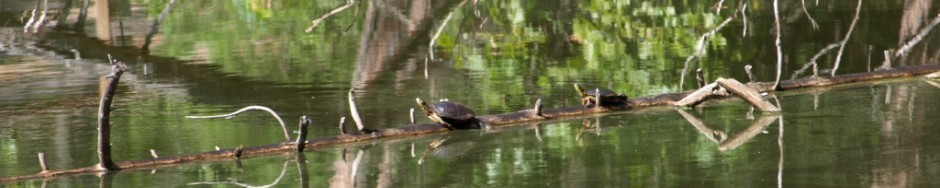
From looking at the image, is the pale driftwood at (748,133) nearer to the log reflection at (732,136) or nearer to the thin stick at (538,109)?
the log reflection at (732,136)

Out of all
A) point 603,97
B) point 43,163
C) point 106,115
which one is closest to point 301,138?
point 106,115

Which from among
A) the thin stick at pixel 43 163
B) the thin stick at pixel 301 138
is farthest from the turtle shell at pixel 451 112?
the thin stick at pixel 43 163

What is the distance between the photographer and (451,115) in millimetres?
10688

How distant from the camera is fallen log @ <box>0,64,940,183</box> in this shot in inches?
368

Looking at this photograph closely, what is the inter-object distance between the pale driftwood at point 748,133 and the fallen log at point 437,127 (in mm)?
47

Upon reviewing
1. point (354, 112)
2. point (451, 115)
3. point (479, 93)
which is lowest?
point (479, 93)

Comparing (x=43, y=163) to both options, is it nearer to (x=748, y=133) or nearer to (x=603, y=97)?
(x=603, y=97)

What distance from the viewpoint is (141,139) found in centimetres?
1112

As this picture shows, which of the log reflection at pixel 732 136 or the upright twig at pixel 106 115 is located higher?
the upright twig at pixel 106 115

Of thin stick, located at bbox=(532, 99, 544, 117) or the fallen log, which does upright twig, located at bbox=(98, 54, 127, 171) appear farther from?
thin stick, located at bbox=(532, 99, 544, 117)

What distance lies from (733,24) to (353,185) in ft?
39.9

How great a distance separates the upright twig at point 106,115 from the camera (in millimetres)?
8492

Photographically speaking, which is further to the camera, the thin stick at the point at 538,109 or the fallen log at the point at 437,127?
the thin stick at the point at 538,109

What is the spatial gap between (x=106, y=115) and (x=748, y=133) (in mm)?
4276
